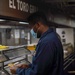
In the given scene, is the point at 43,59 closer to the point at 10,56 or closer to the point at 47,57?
the point at 47,57

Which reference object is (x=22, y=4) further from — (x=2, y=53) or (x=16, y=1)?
(x=2, y=53)

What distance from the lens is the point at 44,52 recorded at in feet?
6.42

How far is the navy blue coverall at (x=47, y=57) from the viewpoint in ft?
6.39

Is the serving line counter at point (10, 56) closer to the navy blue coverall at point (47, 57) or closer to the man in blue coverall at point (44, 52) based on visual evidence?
the man in blue coverall at point (44, 52)

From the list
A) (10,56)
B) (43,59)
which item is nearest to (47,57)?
(43,59)

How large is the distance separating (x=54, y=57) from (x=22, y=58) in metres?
2.18

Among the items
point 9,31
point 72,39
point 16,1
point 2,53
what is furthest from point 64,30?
point 16,1

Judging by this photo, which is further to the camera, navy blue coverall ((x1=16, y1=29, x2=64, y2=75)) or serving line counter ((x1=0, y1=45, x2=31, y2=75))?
serving line counter ((x1=0, y1=45, x2=31, y2=75))

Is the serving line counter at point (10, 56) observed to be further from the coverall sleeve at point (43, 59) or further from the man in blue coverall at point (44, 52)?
the coverall sleeve at point (43, 59)

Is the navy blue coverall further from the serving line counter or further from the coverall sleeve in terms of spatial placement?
the serving line counter

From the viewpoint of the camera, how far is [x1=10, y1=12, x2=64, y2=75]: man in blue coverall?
195 centimetres

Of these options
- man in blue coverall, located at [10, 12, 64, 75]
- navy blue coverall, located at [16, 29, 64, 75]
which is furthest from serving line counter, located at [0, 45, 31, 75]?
navy blue coverall, located at [16, 29, 64, 75]

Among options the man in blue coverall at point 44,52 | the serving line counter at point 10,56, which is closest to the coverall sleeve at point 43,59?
the man in blue coverall at point 44,52

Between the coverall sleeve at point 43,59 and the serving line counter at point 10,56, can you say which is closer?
the coverall sleeve at point 43,59
